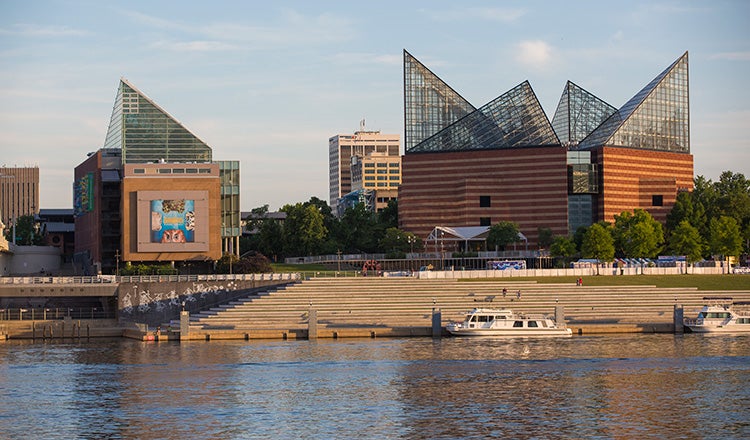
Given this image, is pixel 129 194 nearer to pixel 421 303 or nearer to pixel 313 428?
pixel 421 303

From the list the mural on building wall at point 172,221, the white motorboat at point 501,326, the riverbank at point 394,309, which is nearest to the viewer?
the white motorboat at point 501,326

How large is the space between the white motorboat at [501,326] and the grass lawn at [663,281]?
993 inches

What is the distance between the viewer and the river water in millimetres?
65500

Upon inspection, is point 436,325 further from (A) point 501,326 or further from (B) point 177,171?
(B) point 177,171

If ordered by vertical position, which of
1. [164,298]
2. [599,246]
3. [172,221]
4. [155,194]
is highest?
[155,194]

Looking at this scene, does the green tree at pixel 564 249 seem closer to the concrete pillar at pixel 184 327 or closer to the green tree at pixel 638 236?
the green tree at pixel 638 236

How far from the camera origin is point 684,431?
63.7 metres

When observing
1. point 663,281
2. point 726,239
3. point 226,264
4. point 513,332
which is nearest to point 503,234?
Result: point 726,239

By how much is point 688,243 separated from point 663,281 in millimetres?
28796

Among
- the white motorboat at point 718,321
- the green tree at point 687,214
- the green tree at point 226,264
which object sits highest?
the green tree at point 687,214

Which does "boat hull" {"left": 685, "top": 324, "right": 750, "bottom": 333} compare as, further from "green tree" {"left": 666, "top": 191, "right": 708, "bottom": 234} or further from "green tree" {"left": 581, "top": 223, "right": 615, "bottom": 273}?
"green tree" {"left": 666, "top": 191, "right": 708, "bottom": 234}

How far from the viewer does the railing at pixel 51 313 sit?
13550 cm

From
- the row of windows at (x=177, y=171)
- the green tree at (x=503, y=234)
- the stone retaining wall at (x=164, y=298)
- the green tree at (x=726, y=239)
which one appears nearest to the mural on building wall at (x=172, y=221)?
the row of windows at (x=177, y=171)

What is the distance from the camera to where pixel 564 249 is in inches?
7087
